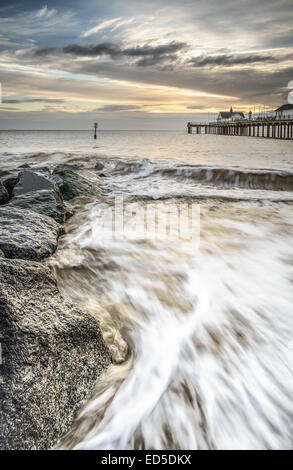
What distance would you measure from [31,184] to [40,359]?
17.7ft

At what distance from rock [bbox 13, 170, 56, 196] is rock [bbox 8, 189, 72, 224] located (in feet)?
1.59

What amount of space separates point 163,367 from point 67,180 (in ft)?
21.5

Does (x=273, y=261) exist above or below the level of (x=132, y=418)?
above

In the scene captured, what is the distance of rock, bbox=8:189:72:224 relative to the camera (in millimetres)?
5418

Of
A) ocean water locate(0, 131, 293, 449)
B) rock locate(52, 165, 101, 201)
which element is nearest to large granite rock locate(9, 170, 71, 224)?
ocean water locate(0, 131, 293, 449)

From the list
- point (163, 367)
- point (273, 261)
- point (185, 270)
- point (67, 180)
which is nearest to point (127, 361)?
point (163, 367)

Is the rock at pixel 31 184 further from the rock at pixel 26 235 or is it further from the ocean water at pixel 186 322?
the rock at pixel 26 235

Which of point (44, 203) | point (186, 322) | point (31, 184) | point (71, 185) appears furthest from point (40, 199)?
point (186, 322)

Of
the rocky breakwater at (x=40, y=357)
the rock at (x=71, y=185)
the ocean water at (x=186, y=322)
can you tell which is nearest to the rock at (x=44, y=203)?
the ocean water at (x=186, y=322)

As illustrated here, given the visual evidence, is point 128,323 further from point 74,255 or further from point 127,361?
point 74,255

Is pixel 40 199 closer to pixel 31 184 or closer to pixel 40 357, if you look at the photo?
pixel 31 184

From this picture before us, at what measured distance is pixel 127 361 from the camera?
247 centimetres

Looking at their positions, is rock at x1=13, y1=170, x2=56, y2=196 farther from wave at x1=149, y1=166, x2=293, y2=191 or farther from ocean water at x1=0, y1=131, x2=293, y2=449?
wave at x1=149, y1=166, x2=293, y2=191
